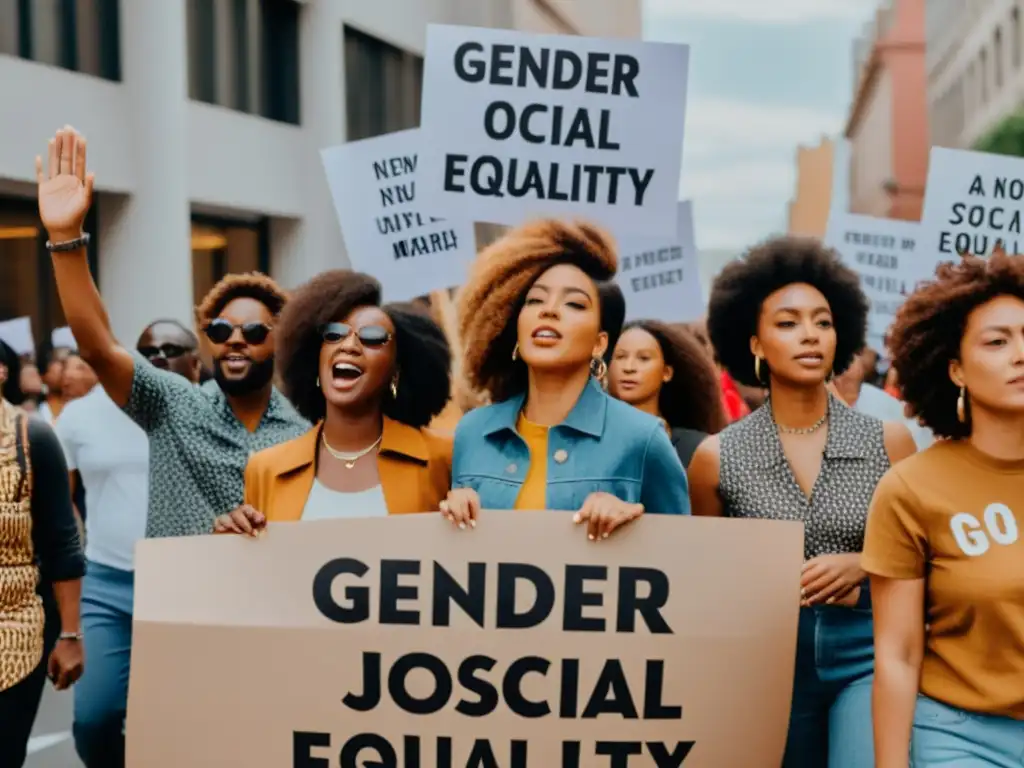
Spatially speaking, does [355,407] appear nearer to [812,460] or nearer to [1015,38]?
[812,460]

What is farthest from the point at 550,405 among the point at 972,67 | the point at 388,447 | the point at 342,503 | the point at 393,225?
the point at 972,67

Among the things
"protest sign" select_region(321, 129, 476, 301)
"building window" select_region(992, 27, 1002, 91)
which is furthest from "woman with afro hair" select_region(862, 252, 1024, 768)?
"building window" select_region(992, 27, 1002, 91)

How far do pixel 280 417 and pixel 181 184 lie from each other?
42.6 ft

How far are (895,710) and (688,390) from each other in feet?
A: 11.3

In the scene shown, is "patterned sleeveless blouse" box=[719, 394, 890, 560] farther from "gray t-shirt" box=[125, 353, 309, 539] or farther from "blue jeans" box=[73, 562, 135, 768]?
"blue jeans" box=[73, 562, 135, 768]

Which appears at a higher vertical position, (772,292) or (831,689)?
(772,292)

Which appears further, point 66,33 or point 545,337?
point 66,33

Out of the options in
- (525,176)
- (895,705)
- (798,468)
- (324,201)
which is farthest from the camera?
(324,201)

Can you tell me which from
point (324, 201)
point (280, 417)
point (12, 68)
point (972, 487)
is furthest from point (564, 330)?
point (324, 201)

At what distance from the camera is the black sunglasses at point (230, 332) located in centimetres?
529

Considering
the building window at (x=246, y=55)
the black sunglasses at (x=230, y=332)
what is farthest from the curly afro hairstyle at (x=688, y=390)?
the building window at (x=246, y=55)

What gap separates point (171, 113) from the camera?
17.6 meters

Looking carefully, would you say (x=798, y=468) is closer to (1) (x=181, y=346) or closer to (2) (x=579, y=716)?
(2) (x=579, y=716)

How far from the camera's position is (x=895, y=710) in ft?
11.2
